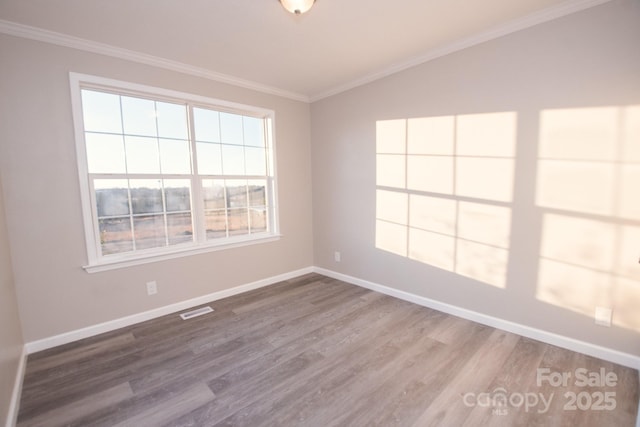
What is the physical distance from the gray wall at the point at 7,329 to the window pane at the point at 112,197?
1.94 ft

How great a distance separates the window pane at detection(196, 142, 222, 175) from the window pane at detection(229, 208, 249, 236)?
0.53 metres

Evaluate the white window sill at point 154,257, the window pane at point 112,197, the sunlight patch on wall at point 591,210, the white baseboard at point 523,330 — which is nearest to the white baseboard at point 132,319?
the white window sill at point 154,257

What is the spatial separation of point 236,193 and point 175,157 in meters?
0.79

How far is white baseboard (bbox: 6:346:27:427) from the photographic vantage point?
155 cm

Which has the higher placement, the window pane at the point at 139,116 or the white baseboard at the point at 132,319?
the window pane at the point at 139,116

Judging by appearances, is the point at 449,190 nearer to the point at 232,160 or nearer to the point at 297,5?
the point at 297,5

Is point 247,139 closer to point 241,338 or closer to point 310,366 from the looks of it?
point 241,338

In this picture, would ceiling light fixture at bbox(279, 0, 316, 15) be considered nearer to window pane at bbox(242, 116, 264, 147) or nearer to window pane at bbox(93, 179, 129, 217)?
window pane at bbox(242, 116, 264, 147)

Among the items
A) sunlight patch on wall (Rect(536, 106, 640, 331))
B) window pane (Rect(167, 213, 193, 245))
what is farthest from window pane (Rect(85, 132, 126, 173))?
sunlight patch on wall (Rect(536, 106, 640, 331))

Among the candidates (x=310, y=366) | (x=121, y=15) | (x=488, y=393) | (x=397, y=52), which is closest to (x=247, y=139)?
(x=121, y=15)

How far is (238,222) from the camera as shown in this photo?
349cm

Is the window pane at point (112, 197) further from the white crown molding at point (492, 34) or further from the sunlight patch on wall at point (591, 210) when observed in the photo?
the sunlight patch on wall at point (591, 210)

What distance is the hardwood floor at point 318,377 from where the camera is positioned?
162cm

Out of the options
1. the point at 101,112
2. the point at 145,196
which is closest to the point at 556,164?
the point at 145,196
